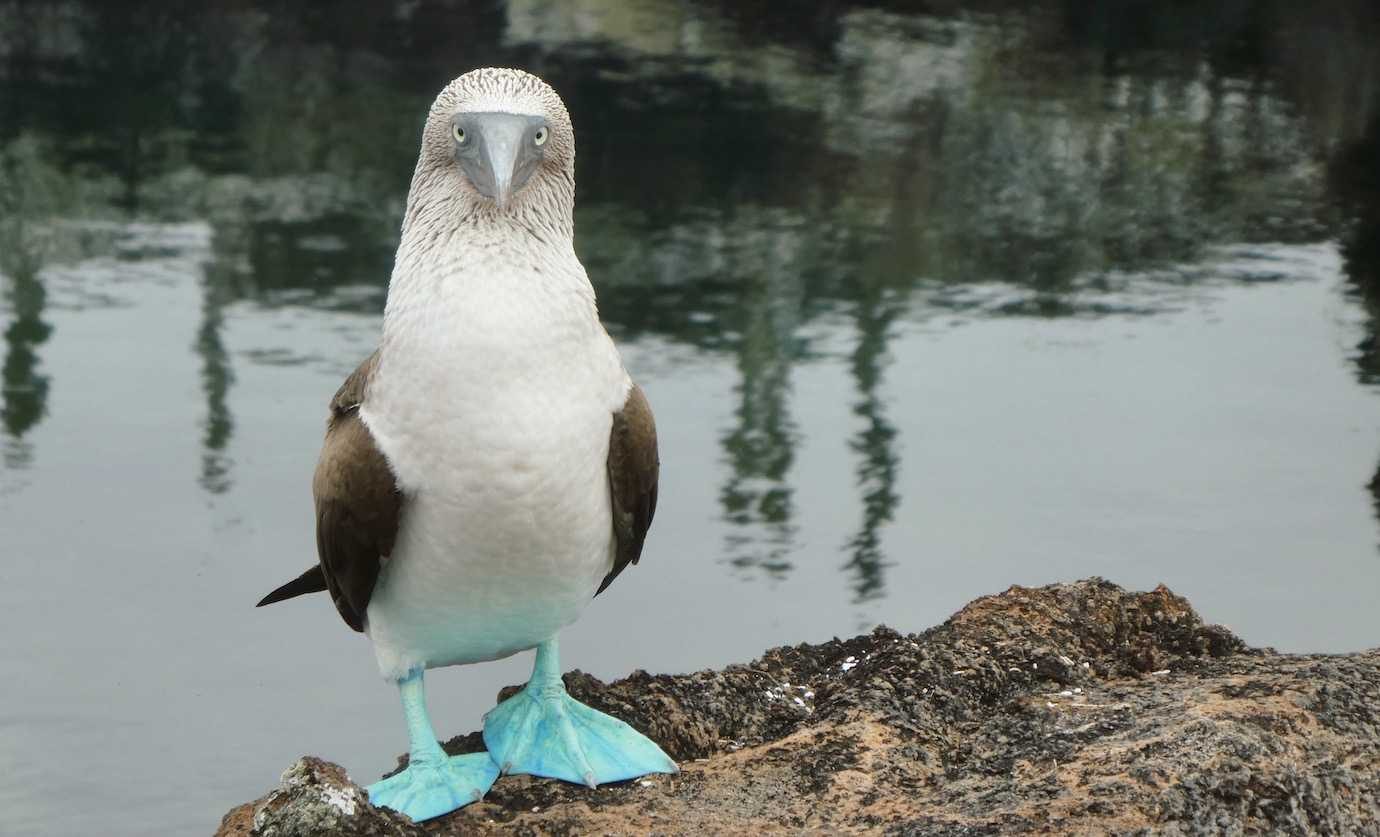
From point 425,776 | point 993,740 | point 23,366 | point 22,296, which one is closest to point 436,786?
point 425,776

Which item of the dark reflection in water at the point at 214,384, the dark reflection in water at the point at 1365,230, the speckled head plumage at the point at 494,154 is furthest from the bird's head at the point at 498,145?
the dark reflection in water at the point at 1365,230

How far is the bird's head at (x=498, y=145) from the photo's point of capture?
234cm

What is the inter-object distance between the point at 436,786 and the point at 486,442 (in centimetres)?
52

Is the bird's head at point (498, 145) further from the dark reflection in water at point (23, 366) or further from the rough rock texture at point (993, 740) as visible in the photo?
the dark reflection in water at point (23, 366)

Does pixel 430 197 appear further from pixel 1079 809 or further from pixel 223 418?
pixel 223 418

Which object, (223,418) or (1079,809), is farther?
(223,418)

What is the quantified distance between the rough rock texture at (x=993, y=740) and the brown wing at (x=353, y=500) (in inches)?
13.2

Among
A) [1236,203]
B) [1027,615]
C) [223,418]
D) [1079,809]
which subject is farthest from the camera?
[1236,203]

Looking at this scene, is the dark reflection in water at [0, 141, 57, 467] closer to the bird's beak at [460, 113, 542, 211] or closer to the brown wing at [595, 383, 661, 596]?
the brown wing at [595, 383, 661, 596]

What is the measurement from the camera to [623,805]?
8.11 feet

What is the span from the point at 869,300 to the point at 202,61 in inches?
134

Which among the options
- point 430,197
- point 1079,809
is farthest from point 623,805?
point 430,197

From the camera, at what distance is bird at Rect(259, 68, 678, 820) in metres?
2.32

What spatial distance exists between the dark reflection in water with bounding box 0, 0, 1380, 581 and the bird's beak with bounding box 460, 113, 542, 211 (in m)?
2.15
